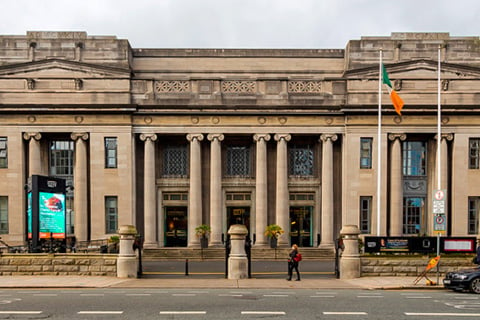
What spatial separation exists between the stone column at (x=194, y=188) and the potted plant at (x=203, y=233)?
718mm

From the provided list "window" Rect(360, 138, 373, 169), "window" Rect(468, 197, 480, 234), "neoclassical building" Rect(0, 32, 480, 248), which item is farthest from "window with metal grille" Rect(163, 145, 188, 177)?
"window" Rect(468, 197, 480, 234)

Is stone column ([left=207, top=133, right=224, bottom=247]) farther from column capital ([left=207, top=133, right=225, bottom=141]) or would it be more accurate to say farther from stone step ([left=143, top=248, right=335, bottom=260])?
stone step ([left=143, top=248, right=335, bottom=260])

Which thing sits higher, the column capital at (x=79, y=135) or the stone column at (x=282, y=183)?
the column capital at (x=79, y=135)

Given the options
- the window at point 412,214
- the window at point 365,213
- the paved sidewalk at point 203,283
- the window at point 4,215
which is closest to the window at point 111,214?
the window at point 4,215

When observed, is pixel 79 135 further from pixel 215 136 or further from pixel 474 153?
pixel 474 153

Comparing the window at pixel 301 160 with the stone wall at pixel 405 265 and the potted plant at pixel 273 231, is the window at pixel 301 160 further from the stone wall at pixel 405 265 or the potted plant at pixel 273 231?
the stone wall at pixel 405 265

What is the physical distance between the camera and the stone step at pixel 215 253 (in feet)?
113

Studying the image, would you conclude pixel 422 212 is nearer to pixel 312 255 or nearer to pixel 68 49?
pixel 312 255

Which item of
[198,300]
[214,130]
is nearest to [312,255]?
[214,130]

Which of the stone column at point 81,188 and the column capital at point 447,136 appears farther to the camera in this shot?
the column capital at point 447,136

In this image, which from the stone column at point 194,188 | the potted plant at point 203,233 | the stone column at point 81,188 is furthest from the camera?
the stone column at point 194,188

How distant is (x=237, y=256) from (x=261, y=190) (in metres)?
14.8

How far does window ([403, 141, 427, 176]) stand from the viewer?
39.0 metres

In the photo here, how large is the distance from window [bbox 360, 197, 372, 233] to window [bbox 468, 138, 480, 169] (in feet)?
26.6
